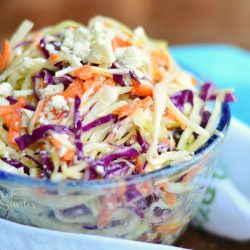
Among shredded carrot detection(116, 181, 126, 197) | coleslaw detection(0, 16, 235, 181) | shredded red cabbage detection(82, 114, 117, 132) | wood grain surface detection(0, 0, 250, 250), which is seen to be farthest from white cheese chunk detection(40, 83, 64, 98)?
wood grain surface detection(0, 0, 250, 250)

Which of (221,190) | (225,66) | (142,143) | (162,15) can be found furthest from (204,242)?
(162,15)

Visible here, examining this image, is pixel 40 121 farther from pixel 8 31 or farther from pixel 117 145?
pixel 8 31

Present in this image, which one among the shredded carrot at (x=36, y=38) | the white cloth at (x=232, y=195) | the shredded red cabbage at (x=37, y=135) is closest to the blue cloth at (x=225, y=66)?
the white cloth at (x=232, y=195)

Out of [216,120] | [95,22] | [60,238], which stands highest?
[95,22]

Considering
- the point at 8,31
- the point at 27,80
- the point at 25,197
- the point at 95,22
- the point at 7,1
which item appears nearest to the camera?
the point at 25,197

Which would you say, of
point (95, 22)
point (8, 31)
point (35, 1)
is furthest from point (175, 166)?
point (35, 1)

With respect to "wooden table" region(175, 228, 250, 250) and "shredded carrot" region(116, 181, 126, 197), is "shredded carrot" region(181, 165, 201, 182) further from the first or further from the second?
"wooden table" region(175, 228, 250, 250)

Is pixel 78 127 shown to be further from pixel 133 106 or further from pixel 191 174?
pixel 191 174
